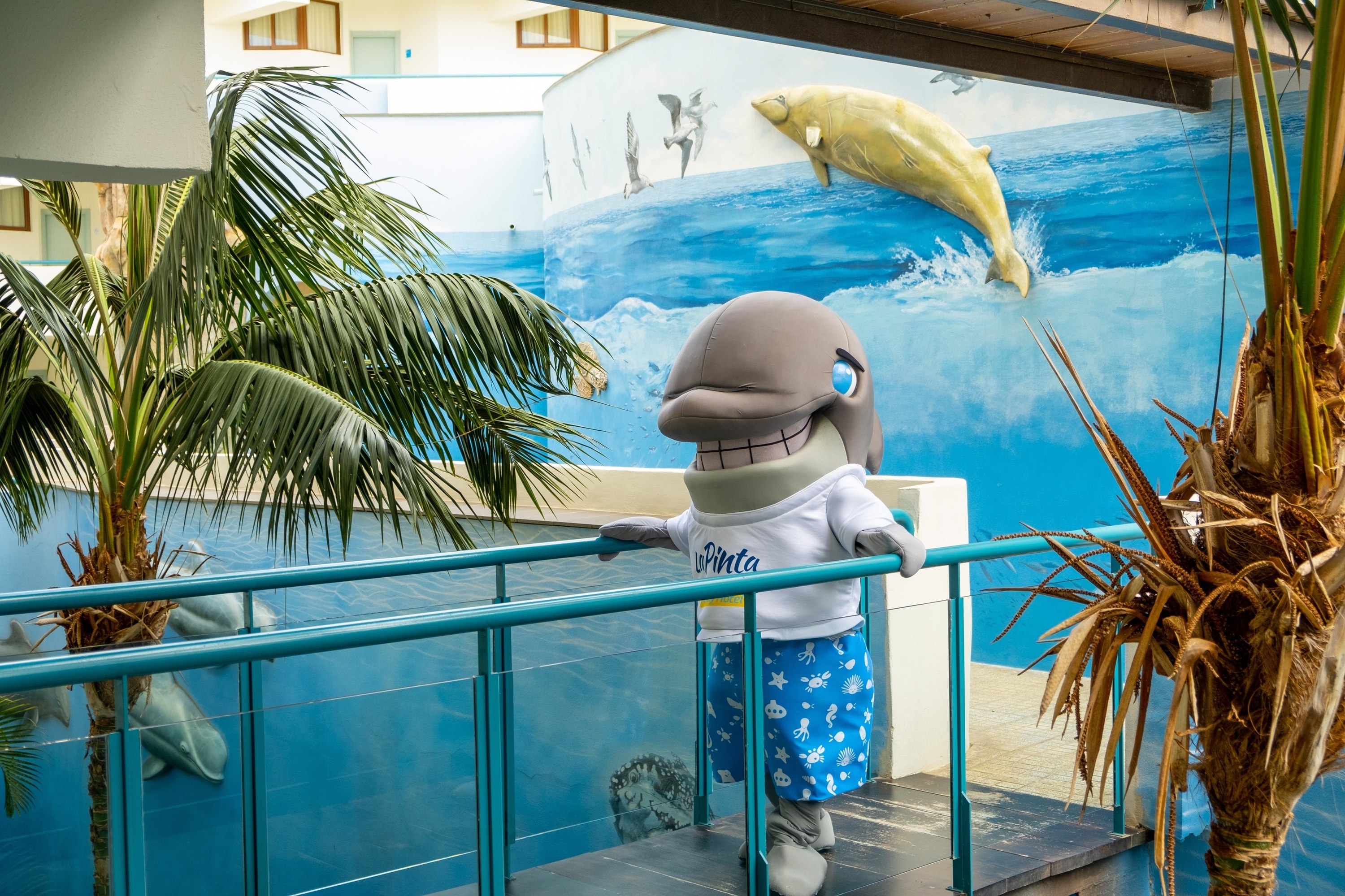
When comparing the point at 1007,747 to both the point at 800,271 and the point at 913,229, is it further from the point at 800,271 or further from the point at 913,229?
the point at 800,271

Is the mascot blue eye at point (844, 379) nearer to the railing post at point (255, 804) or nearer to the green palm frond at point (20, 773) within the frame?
the railing post at point (255, 804)

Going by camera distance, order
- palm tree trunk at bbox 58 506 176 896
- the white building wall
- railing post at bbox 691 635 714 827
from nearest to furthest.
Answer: railing post at bbox 691 635 714 827
palm tree trunk at bbox 58 506 176 896
the white building wall

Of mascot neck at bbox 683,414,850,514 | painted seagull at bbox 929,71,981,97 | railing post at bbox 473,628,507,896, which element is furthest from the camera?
painted seagull at bbox 929,71,981,97

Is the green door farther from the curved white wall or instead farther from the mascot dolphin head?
the mascot dolphin head

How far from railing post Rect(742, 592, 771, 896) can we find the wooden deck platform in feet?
0.34

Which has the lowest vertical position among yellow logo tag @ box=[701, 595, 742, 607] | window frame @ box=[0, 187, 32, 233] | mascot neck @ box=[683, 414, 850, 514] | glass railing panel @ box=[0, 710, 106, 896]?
glass railing panel @ box=[0, 710, 106, 896]

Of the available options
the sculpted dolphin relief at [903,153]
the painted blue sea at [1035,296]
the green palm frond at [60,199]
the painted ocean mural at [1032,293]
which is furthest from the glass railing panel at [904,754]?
the sculpted dolphin relief at [903,153]

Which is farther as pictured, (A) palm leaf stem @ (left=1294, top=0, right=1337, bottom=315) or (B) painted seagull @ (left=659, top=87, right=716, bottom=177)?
(B) painted seagull @ (left=659, top=87, right=716, bottom=177)

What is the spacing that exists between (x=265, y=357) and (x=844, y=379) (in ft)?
7.92

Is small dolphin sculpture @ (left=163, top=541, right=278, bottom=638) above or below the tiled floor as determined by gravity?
below

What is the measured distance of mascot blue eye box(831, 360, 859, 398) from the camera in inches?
138

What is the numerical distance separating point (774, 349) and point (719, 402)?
22cm

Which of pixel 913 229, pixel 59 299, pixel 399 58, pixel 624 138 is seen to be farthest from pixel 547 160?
pixel 59 299

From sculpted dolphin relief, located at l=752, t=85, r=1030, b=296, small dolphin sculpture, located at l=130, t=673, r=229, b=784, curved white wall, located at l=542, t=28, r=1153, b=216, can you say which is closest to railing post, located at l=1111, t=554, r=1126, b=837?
small dolphin sculpture, located at l=130, t=673, r=229, b=784
